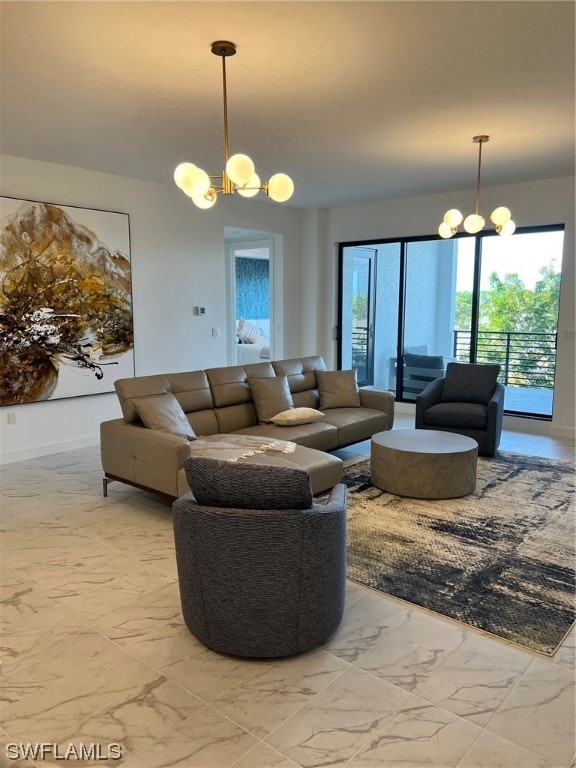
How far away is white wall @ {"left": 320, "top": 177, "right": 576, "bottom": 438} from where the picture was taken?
592cm

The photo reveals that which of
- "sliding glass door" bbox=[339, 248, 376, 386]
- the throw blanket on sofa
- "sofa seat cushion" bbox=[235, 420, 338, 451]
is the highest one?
"sliding glass door" bbox=[339, 248, 376, 386]

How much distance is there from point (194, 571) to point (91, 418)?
12.7ft

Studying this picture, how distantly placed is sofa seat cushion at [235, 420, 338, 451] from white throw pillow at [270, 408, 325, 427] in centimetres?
4

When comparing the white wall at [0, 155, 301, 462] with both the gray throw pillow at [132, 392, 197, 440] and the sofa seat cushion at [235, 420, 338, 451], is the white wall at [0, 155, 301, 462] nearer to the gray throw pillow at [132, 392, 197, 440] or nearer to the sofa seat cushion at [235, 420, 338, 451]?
the gray throw pillow at [132, 392, 197, 440]

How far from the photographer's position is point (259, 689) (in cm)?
212

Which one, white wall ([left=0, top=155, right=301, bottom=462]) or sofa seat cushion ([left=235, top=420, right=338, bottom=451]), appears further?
white wall ([left=0, top=155, right=301, bottom=462])

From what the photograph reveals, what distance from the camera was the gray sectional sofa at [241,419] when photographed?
3.73 m

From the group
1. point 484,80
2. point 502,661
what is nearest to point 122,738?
point 502,661

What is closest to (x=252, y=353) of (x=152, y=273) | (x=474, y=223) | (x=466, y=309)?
(x=152, y=273)

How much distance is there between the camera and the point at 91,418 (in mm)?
5746

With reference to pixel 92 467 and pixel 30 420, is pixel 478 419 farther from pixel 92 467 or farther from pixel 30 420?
pixel 30 420

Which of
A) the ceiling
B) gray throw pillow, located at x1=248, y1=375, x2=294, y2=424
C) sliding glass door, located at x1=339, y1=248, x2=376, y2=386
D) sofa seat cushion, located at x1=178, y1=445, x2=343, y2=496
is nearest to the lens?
the ceiling

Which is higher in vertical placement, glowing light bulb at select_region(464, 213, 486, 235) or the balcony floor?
glowing light bulb at select_region(464, 213, 486, 235)

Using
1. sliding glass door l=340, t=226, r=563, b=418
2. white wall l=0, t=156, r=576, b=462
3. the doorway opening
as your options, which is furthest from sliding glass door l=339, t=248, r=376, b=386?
the doorway opening
